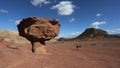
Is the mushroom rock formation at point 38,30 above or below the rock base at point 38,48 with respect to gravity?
above

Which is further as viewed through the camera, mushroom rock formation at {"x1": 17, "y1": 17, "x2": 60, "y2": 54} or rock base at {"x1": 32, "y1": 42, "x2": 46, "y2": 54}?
rock base at {"x1": 32, "y1": 42, "x2": 46, "y2": 54}

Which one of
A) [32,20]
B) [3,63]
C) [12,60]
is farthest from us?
[32,20]

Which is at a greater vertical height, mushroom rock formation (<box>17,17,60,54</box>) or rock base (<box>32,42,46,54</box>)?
mushroom rock formation (<box>17,17,60,54</box>)

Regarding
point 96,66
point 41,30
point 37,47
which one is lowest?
point 96,66

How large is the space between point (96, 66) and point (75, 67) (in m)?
2.19

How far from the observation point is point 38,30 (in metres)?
23.8

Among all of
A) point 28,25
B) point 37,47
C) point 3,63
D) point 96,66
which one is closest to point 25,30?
point 28,25

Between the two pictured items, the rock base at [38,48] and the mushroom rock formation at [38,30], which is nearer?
the mushroom rock formation at [38,30]

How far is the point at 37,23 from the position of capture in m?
23.6

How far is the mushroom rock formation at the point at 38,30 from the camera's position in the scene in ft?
76.9

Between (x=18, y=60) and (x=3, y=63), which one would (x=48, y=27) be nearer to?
(x=18, y=60)

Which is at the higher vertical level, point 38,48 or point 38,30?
point 38,30

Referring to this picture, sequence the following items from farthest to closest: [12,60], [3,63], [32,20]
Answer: [32,20] → [12,60] → [3,63]

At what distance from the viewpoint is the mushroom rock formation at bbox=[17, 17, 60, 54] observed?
923 inches
